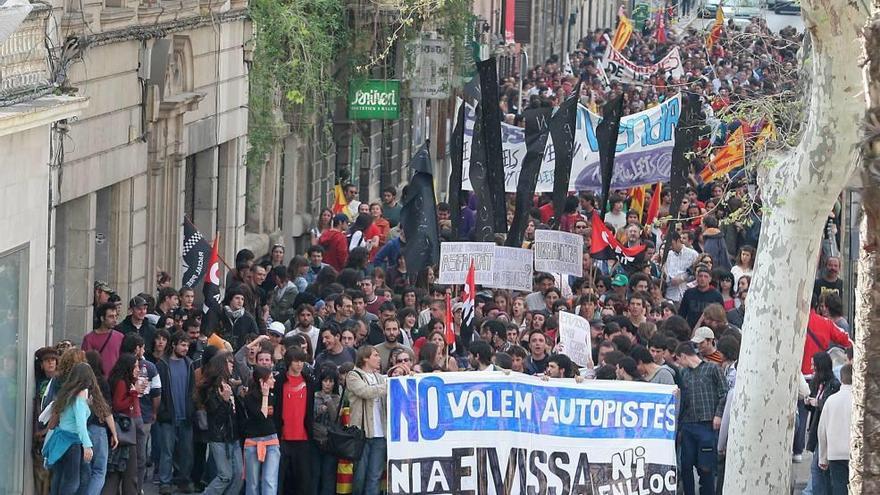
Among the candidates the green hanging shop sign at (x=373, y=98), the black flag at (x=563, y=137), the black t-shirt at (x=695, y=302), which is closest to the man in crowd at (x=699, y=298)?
the black t-shirt at (x=695, y=302)

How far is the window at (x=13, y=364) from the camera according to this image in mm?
15766

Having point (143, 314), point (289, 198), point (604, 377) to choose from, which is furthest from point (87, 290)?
point (289, 198)

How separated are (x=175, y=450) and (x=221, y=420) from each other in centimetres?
128

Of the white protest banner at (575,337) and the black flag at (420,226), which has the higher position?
the black flag at (420,226)

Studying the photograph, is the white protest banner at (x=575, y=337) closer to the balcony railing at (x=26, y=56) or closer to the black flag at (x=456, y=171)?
the balcony railing at (x=26, y=56)

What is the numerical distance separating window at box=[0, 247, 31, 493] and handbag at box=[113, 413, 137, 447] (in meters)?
0.92

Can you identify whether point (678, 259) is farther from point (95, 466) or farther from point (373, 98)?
point (373, 98)

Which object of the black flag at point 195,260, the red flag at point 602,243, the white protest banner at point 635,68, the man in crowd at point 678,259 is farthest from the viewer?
the white protest banner at point 635,68

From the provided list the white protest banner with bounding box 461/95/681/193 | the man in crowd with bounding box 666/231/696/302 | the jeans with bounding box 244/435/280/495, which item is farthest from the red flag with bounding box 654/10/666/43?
the jeans with bounding box 244/435/280/495

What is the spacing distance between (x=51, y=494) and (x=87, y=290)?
5.03m

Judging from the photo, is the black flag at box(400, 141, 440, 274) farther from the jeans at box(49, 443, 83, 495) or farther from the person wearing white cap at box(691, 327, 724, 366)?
the jeans at box(49, 443, 83, 495)

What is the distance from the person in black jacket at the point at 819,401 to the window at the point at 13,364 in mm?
5784

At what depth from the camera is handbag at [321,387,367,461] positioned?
50.3 feet

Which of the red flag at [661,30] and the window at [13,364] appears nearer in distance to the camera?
the window at [13,364]
